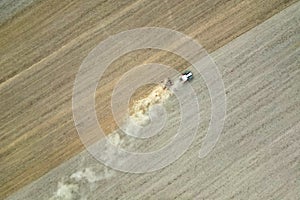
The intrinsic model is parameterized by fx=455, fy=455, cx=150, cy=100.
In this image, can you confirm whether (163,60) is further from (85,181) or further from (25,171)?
(25,171)

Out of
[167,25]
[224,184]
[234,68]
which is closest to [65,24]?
[167,25]

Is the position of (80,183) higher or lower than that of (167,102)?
lower

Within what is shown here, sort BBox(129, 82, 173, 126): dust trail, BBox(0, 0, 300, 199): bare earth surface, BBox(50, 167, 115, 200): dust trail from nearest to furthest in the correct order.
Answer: BBox(50, 167, 115, 200): dust trail → BBox(0, 0, 300, 199): bare earth surface → BBox(129, 82, 173, 126): dust trail

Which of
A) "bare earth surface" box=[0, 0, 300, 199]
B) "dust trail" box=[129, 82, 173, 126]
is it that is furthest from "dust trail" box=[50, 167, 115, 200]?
"dust trail" box=[129, 82, 173, 126]

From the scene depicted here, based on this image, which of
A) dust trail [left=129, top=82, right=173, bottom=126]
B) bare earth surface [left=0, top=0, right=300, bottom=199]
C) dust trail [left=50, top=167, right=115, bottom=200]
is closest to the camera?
dust trail [left=50, top=167, right=115, bottom=200]

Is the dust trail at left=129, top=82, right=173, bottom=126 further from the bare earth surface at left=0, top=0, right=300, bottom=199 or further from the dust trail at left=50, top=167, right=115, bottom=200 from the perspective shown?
the dust trail at left=50, top=167, right=115, bottom=200

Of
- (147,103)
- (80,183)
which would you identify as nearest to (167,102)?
→ (147,103)

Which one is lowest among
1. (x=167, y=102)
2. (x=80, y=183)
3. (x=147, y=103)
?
(x=80, y=183)

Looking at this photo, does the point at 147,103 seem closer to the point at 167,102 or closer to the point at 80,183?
the point at 167,102
